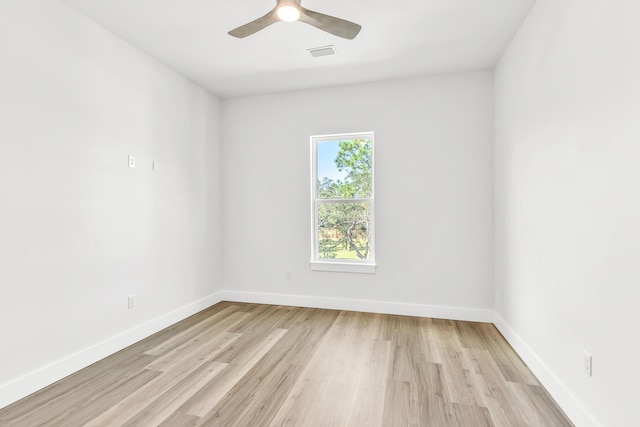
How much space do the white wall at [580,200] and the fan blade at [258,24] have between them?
1768mm

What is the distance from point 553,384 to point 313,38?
3222 millimetres

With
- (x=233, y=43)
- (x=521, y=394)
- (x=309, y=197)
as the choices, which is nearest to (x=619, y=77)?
(x=521, y=394)

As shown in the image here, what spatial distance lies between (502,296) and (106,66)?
4248 mm

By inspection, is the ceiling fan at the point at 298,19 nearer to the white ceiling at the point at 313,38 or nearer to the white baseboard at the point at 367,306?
the white ceiling at the point at 313,38

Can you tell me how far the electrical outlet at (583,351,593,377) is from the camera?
174 centimetres

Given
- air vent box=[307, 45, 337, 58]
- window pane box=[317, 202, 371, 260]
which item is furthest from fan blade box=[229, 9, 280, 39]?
window pane box=[317, 202, 371, 260]

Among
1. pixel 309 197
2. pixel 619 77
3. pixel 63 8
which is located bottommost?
pixel 309 197

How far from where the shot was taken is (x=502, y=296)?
10.9 feet

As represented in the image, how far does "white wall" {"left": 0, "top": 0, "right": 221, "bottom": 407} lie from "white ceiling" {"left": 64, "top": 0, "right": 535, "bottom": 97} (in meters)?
0.32

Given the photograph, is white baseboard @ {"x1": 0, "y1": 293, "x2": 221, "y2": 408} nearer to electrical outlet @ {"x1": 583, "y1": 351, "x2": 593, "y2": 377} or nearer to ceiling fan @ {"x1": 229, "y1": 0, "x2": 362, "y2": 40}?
ceiling fan @ {"x1": 229, "y1": 0, "x2": 362, "y2": 40}

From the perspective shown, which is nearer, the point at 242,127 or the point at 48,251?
the point at 48,251

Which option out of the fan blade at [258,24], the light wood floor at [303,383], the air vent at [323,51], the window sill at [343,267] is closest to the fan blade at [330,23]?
the fan blade at [258,24]

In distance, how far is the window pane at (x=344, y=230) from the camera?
410 cm

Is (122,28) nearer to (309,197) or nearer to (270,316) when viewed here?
(309,197)
